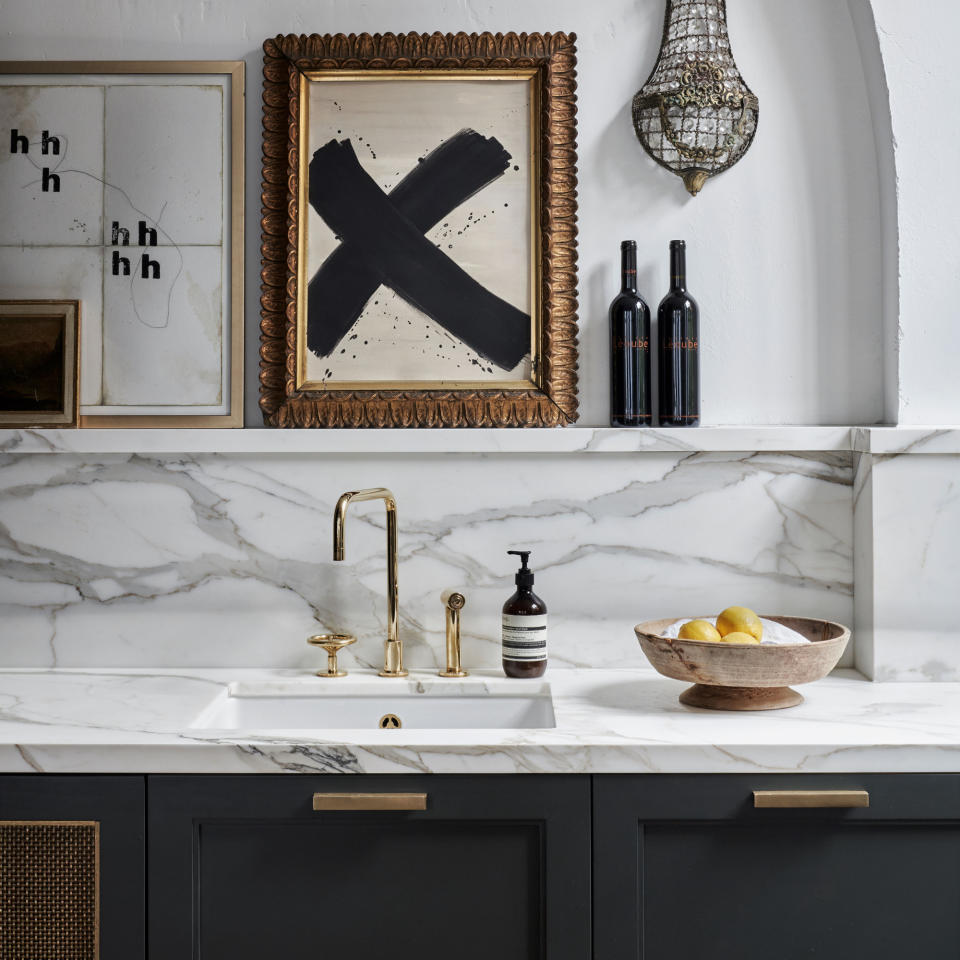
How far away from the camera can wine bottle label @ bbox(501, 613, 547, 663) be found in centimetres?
179

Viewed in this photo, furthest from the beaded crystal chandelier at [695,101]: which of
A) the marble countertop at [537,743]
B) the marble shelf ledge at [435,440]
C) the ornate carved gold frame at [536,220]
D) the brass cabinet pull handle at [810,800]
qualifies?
the brass cabinet pull handle at [810,800]

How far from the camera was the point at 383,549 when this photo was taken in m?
1.91

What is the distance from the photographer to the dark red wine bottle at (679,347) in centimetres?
185

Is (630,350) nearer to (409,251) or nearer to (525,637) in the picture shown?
(409,251)

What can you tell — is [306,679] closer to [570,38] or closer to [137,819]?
[137,819]

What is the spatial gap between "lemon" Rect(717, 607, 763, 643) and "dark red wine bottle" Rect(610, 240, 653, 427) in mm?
444

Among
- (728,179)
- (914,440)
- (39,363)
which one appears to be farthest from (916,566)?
(39,363)

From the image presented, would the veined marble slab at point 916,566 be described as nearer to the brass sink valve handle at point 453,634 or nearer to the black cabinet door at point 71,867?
the brass sink valve handle at point 453,634

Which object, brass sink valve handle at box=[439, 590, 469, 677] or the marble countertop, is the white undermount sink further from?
the marble countertop

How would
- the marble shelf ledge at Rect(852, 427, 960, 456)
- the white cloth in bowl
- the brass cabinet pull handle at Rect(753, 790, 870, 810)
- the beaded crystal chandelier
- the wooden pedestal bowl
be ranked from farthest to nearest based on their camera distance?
1. the beaded crystal chandelier
2. the marble shelf ledge at Rect(852, 427, 960, 456)
3. the white cloth in bowl
4. the wooden pedestal bowl
5. the brass cabinet pull handle at Rect(753, 790, 870, 810)

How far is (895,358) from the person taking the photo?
1.85m

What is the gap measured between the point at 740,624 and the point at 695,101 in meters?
1.03

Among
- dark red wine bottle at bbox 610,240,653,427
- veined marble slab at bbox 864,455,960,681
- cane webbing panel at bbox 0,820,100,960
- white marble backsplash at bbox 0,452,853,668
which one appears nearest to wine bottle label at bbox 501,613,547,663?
white marble backsplash at bbox 0,452,853,668

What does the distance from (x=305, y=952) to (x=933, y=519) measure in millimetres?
1350
